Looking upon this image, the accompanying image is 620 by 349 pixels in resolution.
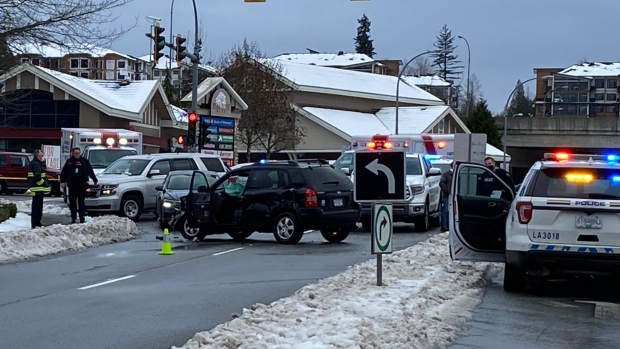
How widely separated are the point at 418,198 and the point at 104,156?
13462 mm

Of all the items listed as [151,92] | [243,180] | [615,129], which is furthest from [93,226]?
[615,129]

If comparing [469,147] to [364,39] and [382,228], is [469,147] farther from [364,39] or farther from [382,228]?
[364,39]

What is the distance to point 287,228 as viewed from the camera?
19.9 metres

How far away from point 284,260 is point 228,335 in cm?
826

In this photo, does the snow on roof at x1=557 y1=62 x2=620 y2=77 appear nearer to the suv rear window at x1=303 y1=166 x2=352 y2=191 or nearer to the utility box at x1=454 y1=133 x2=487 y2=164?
the utility box at x1=454 y1=133 x2=487 y2=164

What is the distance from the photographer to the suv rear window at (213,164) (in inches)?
1211

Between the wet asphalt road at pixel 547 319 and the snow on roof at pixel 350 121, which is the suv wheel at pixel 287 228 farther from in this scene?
the snow on roof at pixel 350 121

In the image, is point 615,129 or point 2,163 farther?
point 615,129

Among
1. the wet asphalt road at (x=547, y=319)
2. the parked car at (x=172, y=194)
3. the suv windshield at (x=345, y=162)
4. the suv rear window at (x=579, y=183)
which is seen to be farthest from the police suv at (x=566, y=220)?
the suv windshield at (x=345, y=162)

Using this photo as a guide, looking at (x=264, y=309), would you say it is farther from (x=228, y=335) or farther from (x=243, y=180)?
(x=243, y=180)

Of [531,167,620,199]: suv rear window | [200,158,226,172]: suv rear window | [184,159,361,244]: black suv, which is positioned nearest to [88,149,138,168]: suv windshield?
[200,158,226,172]: suv rear window

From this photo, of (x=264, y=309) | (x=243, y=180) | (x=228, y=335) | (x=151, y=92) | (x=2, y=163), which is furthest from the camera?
(x=151, y=92)

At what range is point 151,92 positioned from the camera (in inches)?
2058

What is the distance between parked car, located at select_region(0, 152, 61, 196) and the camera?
44062 mm
